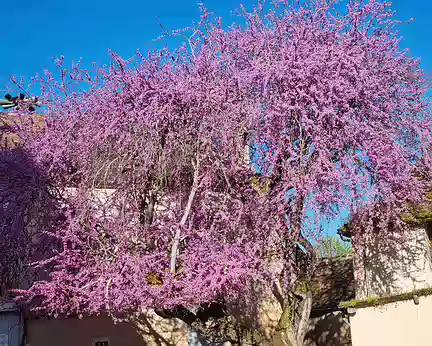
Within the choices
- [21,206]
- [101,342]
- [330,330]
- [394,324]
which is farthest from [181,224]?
[330,330]

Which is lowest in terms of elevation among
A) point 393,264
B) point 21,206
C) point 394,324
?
point 394,324

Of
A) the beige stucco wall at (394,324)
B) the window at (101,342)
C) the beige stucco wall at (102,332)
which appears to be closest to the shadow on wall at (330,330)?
the beige stucco wall at (102,332)

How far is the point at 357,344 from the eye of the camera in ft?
53.2

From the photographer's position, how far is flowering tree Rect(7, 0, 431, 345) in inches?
535

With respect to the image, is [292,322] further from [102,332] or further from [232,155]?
[102,332]

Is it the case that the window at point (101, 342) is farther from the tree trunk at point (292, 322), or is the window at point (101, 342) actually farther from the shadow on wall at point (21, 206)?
the tree trunk at point (292, 322)

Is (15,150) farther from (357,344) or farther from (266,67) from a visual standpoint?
(357,344)

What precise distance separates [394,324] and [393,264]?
4.95 feet

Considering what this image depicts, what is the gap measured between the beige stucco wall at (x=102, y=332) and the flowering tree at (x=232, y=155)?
4.72 m

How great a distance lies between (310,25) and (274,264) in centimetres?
547

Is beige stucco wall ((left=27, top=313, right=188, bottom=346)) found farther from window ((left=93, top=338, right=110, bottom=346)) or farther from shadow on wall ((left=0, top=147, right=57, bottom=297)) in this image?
shadow on wall ((left=0, top=147, right=57, bottom=297))

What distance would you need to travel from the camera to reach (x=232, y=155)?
46.6 feet

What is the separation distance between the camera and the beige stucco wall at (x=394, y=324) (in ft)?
49.5

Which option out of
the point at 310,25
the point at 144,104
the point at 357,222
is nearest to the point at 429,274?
the point at 357,222
